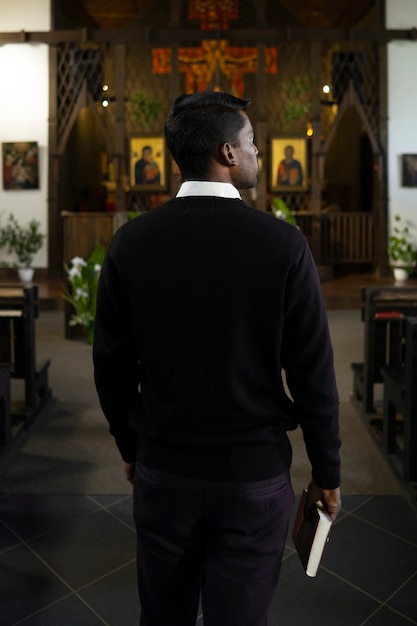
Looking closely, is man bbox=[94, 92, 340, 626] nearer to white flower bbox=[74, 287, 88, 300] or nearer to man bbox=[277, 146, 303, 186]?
white flower bbox=[74, 287, 88, 300]

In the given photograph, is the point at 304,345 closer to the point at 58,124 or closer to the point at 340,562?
the point at 340,562

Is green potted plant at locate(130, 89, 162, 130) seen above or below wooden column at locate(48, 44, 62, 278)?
above

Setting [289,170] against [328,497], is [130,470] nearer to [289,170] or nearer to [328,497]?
[328,497]

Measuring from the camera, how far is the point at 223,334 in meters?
1.45

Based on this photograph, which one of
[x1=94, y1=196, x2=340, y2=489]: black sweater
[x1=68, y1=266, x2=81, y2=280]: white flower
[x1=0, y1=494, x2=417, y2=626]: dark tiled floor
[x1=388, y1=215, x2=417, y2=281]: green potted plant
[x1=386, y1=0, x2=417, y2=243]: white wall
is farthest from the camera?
[x1=386, y1=0, x2=417, y2=243]: white wall

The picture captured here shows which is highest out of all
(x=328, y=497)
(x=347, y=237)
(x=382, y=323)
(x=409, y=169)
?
(x=409, y=169)

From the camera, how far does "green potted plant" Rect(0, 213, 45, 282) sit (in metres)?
11.2

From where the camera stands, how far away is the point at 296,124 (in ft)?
47.1

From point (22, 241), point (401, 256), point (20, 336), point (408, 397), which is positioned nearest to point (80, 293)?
point (20, 336)

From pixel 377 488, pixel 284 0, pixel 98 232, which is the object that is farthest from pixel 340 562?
pixel 284 0

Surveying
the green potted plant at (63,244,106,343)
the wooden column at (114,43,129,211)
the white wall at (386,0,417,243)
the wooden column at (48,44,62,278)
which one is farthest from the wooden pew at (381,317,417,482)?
the wooden column at (114,43,129,211)

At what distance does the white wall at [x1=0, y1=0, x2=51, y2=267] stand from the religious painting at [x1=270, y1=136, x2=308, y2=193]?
3.85 meters

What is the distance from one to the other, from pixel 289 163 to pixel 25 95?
448 centimetres

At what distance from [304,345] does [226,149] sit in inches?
16.8
